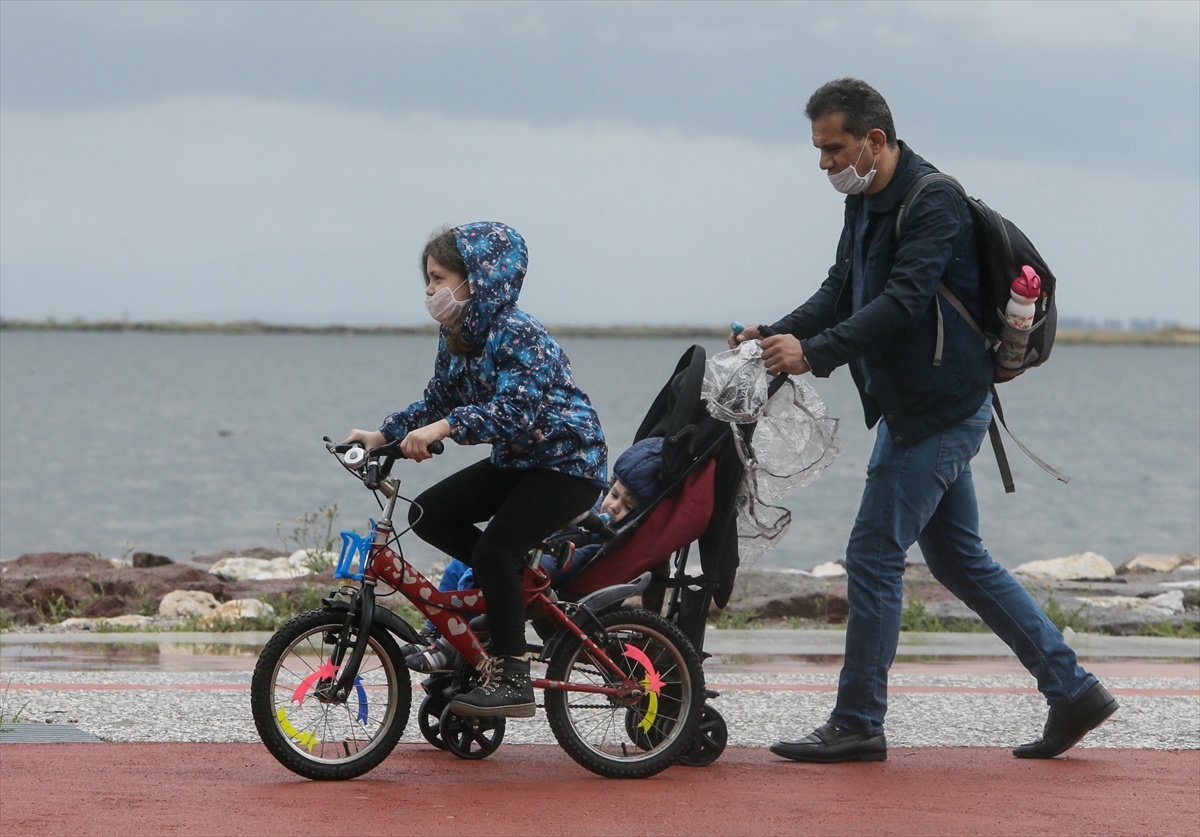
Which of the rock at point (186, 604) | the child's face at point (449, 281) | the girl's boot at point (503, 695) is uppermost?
the child's face at point (449, 281)

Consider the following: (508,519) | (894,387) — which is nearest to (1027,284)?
(894,387)

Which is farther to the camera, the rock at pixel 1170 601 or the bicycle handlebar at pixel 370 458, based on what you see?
the rock at pixel 1170 601

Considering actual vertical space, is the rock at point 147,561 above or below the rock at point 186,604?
below

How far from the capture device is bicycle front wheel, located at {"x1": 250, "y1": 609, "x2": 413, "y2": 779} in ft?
16.8

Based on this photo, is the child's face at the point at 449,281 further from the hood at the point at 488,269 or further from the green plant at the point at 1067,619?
the green plant at the point at 1067,619

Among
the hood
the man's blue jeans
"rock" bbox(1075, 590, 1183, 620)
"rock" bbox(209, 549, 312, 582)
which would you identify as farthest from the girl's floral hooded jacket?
"rock" bbox(209, 549, 312, 582)

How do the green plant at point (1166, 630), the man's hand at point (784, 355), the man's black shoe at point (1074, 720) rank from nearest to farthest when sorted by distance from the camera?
the man's hand at point (784, 355) → the man's black shoe at point (1074, 720) → the green plant at point (1166, 630)

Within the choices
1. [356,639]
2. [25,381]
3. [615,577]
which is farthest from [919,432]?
[25,381]

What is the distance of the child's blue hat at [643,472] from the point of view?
18.7 feet

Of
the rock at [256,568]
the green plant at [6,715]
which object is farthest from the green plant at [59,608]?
the green plant at [6,715]

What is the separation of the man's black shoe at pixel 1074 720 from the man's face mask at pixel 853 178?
2.08 meters

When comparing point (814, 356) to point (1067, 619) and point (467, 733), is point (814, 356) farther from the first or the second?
point (1067, 619)

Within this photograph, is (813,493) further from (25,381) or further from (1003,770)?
(25,381)

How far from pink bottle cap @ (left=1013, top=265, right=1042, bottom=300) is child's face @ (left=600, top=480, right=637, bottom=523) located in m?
1.56
